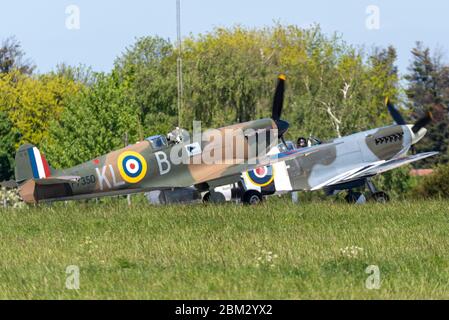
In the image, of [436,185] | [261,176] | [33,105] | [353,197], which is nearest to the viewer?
[261,176]

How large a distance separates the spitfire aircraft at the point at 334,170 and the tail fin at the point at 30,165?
177 inches

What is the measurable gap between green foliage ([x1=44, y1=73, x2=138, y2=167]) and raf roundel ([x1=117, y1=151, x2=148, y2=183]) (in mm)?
31966

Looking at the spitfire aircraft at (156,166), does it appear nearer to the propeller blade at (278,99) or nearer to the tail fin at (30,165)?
the tail fin at (30,165)

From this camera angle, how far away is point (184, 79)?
6203 cm

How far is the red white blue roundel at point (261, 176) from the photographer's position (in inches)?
1068

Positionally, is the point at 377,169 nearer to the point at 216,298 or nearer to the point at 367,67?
the point at 216,298

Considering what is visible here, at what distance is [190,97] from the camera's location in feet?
200

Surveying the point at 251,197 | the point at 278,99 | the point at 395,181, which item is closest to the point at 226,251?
the point at 251,197

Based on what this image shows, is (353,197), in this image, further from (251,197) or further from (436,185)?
(436,185)

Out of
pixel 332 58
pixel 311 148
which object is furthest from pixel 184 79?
pixel 311 148

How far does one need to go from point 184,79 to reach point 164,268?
4850cm

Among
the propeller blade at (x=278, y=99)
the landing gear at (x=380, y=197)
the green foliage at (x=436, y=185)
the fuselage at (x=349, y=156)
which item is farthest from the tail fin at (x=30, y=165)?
the green foliage at (x=436, y=185)

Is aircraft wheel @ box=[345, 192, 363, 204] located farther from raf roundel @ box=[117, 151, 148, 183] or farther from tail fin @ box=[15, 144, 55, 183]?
tail fin @ box=[15, 144, 55, 183]

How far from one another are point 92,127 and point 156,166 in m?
34.1
